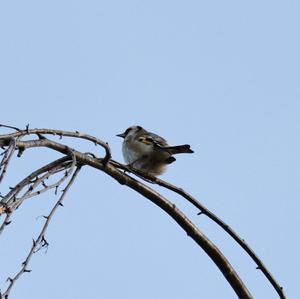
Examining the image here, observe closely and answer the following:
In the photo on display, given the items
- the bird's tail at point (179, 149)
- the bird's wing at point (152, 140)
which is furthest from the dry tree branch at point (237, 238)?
the bird's wing at point (152, 140)

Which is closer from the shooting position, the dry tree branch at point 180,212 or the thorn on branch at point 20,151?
the thorn on branch at point 20,151

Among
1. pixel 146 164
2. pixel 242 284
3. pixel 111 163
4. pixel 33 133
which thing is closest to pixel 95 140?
pixel 111 163

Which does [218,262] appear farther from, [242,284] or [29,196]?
[29,196]

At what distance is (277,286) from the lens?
4859 mm

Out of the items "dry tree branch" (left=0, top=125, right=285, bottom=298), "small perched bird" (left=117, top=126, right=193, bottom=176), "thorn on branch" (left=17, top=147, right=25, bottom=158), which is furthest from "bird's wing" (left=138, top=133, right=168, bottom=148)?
"thorn on branch" (left=17, top=147, right=25, bottom=158)

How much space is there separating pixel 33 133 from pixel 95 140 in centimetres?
57

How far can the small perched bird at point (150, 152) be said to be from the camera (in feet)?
26.2

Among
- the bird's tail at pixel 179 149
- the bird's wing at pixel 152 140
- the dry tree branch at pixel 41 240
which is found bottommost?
the dry tree branch at pixel 41 240

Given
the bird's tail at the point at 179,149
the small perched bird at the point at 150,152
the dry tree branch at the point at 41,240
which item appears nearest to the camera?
the dry tree branch at the point at 41,240

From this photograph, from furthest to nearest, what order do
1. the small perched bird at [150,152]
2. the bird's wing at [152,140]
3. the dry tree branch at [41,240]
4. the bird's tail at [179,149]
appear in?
the bird's wing at [152,140] < the small perched bird at [150,152] < the bird's tail at [179,149] < the dry tree branch at [41,240]

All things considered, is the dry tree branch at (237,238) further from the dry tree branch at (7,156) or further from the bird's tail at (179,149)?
the bird's tail at (179,149)

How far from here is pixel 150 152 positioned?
322 inches

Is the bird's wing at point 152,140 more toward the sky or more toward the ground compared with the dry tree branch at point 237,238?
more toward the sky

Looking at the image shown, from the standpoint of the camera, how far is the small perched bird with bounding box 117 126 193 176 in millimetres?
7987
